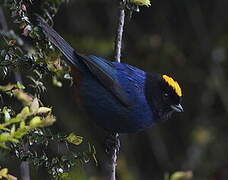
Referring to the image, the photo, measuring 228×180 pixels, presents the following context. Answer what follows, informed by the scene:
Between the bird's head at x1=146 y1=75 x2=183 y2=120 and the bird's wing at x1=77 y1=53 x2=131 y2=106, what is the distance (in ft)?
0.94

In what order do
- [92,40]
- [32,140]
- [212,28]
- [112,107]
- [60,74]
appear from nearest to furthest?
[32,140] → [60,74] → [112,107] → [92,40] → [212,28]

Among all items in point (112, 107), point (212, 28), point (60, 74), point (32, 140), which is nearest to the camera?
point (32, 140)

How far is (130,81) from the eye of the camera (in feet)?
14.5

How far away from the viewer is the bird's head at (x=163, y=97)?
14.5 ft

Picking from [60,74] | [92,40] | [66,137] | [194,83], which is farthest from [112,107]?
[194,83]

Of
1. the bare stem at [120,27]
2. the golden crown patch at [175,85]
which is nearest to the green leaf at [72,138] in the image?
the bare stem at [120,27]

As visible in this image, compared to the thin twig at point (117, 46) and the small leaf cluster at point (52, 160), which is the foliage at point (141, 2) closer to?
the thin twig at point (117, 46)

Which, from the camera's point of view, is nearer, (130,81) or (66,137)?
(66,137)

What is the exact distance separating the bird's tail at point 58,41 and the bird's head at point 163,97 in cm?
77

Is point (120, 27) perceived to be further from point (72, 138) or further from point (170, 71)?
point (170, 71)

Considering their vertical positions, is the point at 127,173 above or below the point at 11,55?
below

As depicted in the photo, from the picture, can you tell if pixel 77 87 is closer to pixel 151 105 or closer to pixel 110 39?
pixel 151 105

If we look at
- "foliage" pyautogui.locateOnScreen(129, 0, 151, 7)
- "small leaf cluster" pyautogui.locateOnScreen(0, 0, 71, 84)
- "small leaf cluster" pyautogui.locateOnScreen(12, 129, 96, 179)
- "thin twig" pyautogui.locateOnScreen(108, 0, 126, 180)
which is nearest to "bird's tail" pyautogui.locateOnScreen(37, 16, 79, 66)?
"small leaf cluster" pyautogui.locateOnScreen(0, 0, 71, 84)

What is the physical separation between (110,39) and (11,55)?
375cm
